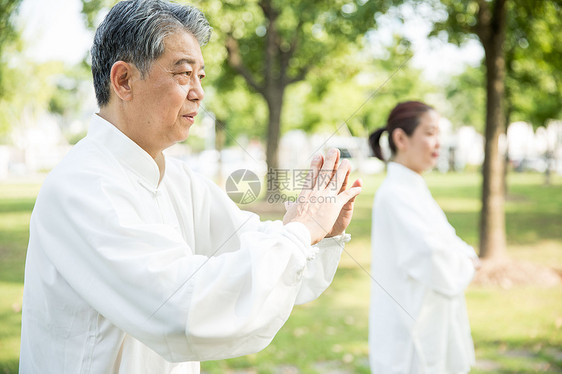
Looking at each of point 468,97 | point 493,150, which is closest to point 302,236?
point 493,150

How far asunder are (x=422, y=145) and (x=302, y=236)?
2154mm

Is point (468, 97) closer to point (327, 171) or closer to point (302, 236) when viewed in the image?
point (327, 171)

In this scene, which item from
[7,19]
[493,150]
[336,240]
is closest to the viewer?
[336,240]

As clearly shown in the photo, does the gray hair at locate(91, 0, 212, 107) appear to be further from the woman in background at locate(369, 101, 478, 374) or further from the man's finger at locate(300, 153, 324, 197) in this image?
the woman in background at locate(369, 101, 478, 374)

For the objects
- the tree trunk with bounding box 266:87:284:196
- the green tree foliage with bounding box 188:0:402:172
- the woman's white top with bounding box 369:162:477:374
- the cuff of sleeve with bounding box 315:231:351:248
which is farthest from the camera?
the tree trunk with bounding box 266:87:284:196

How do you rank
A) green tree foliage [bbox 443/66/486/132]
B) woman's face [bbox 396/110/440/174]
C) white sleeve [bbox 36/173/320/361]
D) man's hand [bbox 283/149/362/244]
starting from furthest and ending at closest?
1. green tree foliage [bbox 443/66/486/132]
2. woman's face [bbox 396/110/440/174]
3. man's hand [bbox 283/149/362/244]
4. white sleeve [bbox 36/173/320/361]

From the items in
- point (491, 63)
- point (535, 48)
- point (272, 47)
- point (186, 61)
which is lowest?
point (186, 61)

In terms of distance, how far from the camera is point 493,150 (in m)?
8.27

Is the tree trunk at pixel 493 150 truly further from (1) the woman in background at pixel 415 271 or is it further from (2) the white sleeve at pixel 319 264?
(2) the white sleeve at pixel 319 264

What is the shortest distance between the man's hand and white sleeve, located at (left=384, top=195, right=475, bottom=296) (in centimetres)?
158

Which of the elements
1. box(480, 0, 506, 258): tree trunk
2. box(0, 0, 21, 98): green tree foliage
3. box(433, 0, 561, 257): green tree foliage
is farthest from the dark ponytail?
box(480, 0, 506, 258): tree trunk

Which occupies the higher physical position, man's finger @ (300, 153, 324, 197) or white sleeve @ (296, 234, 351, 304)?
man's finger @ (300, 153, 324, 197)

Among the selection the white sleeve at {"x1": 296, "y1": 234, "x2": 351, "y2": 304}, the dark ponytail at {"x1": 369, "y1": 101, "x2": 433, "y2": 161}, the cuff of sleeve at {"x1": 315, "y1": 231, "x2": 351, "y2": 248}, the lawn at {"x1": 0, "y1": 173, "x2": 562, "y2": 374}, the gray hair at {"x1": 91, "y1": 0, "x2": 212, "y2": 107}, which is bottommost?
the lawn at {"x1": 0, "y1": 173, "x2": 562, "y2": 374}

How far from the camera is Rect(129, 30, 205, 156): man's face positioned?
1633mm
